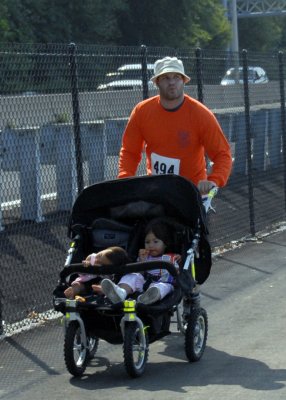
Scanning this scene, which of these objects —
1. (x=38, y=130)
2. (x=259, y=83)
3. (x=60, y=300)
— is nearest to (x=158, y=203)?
(x=60, y=300)

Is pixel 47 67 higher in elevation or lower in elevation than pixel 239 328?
higher

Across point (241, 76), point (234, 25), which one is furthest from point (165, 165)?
point (234, 25)

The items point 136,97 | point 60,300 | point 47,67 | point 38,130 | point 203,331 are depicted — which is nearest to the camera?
point 60,300

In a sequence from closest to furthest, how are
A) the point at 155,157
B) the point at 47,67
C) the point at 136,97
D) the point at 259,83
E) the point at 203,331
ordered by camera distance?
the point at 203,331, the point at 155,157, the point at 47,67, the point at 136,97, the point at 259,83

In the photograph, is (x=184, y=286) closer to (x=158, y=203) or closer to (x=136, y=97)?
(x=158, y=203)

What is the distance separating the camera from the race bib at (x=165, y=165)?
9.12 meters

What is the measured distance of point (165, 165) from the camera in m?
9.14

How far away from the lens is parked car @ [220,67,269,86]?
15.6 metres

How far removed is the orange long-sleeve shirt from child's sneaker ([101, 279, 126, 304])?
5.00 ft

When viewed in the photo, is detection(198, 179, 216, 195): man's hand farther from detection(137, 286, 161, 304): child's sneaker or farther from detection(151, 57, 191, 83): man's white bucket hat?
detection(137, 286, 161, 304): child's sneaker

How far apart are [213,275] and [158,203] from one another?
3752 millimetres

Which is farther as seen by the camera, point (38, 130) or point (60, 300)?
point (38, 130)

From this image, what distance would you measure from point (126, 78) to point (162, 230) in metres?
5.09

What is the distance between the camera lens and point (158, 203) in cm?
849
